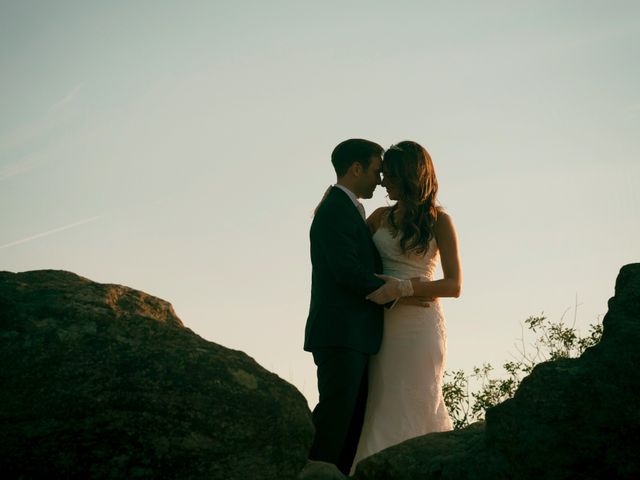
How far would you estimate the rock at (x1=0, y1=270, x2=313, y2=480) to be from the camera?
4.05 metres

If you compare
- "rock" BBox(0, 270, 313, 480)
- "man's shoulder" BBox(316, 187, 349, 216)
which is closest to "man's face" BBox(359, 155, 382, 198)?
"man's shoulder" BBox(316, 187, 349, 216)

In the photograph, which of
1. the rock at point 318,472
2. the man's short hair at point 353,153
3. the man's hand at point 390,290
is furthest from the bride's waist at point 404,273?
the rock at point 318,472

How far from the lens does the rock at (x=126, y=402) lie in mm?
4051

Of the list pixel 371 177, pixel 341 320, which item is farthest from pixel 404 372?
pixel 371 177

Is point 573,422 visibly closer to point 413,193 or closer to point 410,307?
point 410,307

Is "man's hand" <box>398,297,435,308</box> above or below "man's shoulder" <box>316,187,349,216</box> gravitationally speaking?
below

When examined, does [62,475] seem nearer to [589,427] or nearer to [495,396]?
[589,427]

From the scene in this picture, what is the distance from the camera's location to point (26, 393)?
4121 mm

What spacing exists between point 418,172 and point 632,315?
12.1 feet

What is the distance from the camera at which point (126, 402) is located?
165 inches

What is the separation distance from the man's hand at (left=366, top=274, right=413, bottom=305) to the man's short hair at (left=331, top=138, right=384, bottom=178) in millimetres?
1351

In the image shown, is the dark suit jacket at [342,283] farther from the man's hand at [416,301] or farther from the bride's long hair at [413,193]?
the bride's long hair at [413,193]

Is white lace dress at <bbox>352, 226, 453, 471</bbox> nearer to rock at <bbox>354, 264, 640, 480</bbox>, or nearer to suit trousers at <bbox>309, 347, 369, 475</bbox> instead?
suit trousers at <bbox>309, 347, 369, 475</bbox>

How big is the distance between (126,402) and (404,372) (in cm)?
392
